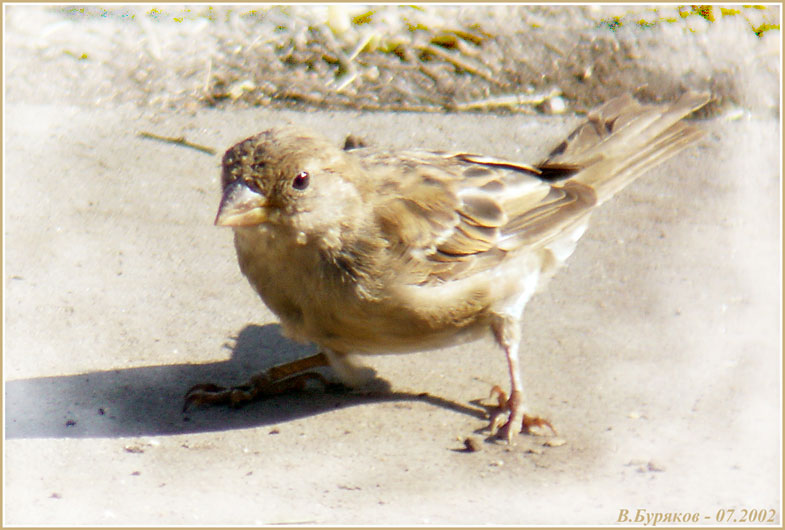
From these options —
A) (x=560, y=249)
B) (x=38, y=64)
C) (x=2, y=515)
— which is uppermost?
(x=38, y=64)

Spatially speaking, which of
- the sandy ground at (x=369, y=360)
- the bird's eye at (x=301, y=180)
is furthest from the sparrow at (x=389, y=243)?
the sandy ground at (x=369, y=360)

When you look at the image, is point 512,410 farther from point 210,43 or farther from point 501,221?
point 210,43

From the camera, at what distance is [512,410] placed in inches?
193

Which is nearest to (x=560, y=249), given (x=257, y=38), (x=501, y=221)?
(x=501, y=221)

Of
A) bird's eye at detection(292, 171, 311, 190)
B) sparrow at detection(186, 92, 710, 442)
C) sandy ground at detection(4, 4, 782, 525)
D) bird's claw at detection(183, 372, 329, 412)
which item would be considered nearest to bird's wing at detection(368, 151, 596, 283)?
sparrow at detection(186, 92, 710, 442)

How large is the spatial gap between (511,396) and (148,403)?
1.68 metres

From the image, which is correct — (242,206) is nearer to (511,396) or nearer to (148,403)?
(148,403)

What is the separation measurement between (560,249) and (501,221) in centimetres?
48

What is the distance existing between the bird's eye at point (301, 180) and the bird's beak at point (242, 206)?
163mm

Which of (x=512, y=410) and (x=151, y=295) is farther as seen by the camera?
(x=151, y=295)

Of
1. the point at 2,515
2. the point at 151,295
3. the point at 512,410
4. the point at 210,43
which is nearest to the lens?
the point at 2,515

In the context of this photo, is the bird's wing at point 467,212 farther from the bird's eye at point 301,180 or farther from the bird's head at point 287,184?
the bird's eye at point 301,180

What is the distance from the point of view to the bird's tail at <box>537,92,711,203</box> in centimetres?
592

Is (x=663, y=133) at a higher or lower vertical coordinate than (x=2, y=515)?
higher
